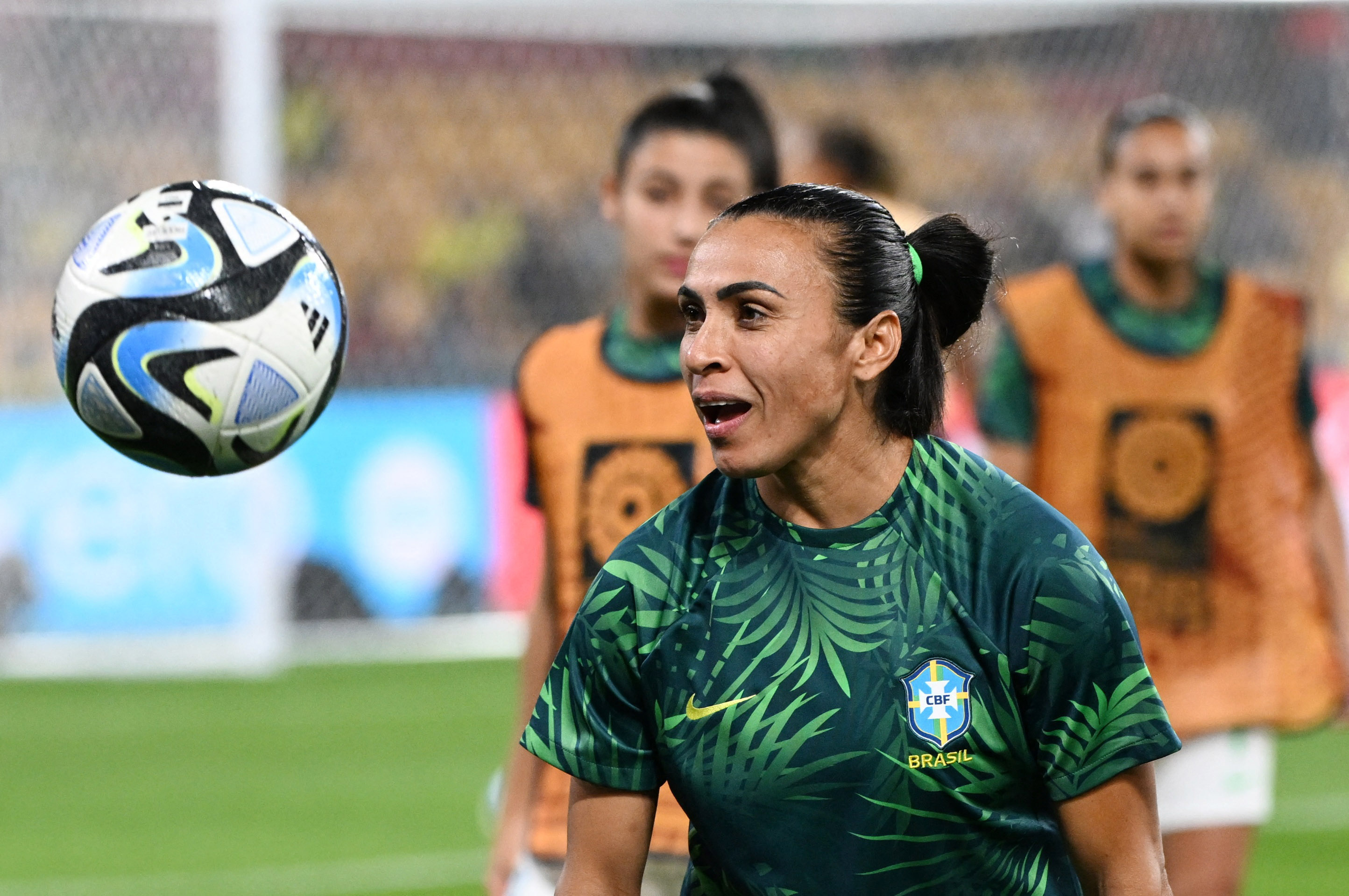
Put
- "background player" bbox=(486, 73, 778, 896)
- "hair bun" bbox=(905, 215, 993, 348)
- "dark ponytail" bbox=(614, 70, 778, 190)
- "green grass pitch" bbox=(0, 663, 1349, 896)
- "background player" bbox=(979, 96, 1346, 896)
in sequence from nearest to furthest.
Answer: "hair bun" bbox=(905, 215, 993, 348), "background player" bbox=(486, 73, 778, 896), "dark ponytail" bbox=(614, 70, 778, 190), "background player" bbox=(979, 96, 1346, 896), "green grass pitch" bbox=(0, 663, 1349, 896)

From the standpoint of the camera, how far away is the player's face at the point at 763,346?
9.05ft

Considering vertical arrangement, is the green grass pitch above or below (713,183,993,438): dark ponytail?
below

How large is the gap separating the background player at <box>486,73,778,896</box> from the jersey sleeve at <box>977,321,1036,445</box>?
1.21m

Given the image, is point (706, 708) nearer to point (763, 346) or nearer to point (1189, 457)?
point (763, 346)

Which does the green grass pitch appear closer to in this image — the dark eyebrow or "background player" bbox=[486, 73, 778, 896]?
"background player" bbox=[486, 73, 778, 896]

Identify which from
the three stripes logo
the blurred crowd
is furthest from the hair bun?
the blurred crowd

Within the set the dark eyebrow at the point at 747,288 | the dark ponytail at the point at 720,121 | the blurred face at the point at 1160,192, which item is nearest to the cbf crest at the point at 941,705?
the dark eyebrow at the point at 747,288

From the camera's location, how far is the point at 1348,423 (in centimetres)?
1251

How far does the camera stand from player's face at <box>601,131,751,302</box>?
13.7 feet

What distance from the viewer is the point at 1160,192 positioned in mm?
5262

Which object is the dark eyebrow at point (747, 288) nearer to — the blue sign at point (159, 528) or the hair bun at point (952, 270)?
the hair bun at point (952, 270)

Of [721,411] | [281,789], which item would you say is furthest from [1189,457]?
[281,789]

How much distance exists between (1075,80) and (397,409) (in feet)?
22.3

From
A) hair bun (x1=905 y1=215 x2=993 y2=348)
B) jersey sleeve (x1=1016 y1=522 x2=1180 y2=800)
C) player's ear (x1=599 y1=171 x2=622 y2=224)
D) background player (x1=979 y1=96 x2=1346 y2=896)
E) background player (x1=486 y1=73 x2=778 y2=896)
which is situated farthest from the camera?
background player (x1=979 y1=96 x2=1346 y2=896)
